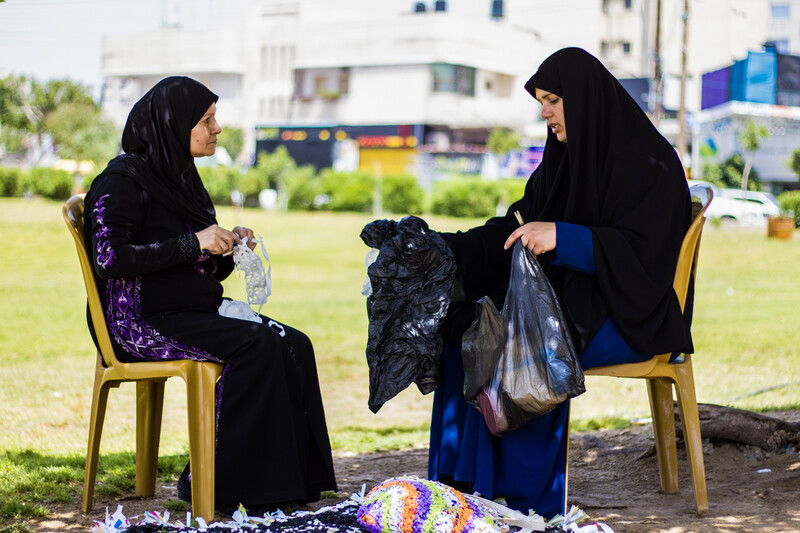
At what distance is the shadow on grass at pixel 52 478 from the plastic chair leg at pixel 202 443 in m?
0.66

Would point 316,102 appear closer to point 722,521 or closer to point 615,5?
point 615,5

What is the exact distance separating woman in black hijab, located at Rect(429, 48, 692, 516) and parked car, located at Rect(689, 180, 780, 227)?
56.1 feet

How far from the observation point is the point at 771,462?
154 inches

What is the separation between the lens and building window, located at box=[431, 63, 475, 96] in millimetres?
44625

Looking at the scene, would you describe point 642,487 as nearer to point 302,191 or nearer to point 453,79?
point 302,191

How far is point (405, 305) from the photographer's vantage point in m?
3.24

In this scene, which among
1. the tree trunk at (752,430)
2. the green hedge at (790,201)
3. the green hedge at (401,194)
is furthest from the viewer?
the green hedge at (401,194)

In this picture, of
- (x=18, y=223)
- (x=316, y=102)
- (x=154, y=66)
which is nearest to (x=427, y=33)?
(x=316, y=102)

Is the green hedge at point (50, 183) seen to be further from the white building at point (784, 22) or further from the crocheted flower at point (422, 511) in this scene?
the white building at point (784, 22)

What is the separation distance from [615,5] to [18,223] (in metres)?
34.8

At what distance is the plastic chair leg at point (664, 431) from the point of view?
3.56m

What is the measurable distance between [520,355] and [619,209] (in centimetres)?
65

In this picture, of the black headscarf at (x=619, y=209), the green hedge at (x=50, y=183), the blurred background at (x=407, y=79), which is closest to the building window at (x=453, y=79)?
the blurred background at (x=407, y=79)

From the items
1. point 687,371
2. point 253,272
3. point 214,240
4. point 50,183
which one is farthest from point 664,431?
point 50,183
